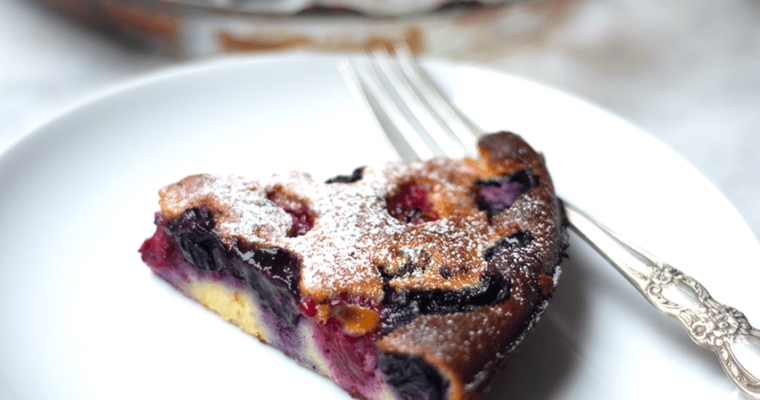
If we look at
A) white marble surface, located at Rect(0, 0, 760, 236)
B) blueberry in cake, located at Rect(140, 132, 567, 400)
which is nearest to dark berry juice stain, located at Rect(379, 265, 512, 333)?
blueberry in cake, located at Rect(140, 132, 567, 400)

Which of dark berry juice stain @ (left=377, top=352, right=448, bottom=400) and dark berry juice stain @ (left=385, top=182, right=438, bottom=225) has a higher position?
dark berry juice stain @ (left=385, top=182, right=438, bottom=225)

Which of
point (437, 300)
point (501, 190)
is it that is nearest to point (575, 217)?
point (501, 190)

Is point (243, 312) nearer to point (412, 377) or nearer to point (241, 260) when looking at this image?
point (241, 260)

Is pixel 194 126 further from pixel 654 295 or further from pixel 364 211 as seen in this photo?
pixel 654 295

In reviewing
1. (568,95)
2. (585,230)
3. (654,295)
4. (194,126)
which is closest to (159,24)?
(194,126)

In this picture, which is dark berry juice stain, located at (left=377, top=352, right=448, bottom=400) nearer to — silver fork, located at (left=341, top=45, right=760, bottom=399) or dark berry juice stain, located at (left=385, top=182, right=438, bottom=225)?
dark berry juice stain, located at (left=385, top=182, right=438, bottom=225)

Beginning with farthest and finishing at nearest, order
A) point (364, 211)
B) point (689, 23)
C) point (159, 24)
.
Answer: point (689, 23) → point (159, 24) → point (364, 211)

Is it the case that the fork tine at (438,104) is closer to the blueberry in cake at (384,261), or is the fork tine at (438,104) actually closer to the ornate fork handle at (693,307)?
the blueberry in cake at (384,261)
